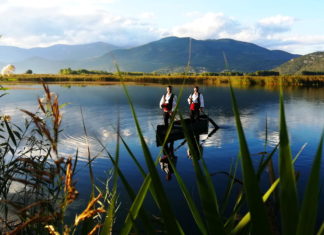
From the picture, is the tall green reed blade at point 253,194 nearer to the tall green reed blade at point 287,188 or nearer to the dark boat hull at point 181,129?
the tall green reed blade at point 287,188

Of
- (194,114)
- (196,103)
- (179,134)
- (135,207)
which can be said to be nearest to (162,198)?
(135,207)

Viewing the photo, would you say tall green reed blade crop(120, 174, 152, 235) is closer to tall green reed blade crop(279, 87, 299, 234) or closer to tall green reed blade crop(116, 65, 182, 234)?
tall green reed blade crop(116, 65, 182, 234)

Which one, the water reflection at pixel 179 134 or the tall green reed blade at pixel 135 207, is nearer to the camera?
the tall green reed blade at pixel 135 207

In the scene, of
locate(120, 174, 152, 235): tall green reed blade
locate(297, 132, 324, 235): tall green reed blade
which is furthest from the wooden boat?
locate(297, 132, 324, 235): tall green reed blade

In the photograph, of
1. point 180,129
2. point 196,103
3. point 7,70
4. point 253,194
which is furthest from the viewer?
point 196,103

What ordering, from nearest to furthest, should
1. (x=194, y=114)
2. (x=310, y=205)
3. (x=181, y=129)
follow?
(x=310, y=205) → (x=181, y=129) → (x=194, y=114)

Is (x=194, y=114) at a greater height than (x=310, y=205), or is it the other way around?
(x=310, y=205)

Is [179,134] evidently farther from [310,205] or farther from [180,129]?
[310,205]

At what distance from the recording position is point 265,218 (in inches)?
37.1

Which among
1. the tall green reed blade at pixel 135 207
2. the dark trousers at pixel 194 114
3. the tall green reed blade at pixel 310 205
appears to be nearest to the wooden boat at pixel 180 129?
the dark trousers at pixel 194 114

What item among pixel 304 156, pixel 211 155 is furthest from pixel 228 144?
pixel 304 156

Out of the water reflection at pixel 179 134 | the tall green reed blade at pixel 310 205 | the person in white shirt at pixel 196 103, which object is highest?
the tall green reed blade at pixel 310 205

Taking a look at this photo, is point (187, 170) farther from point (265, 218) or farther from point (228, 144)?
point (265, 218)

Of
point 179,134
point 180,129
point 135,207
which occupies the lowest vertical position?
point 179,134
